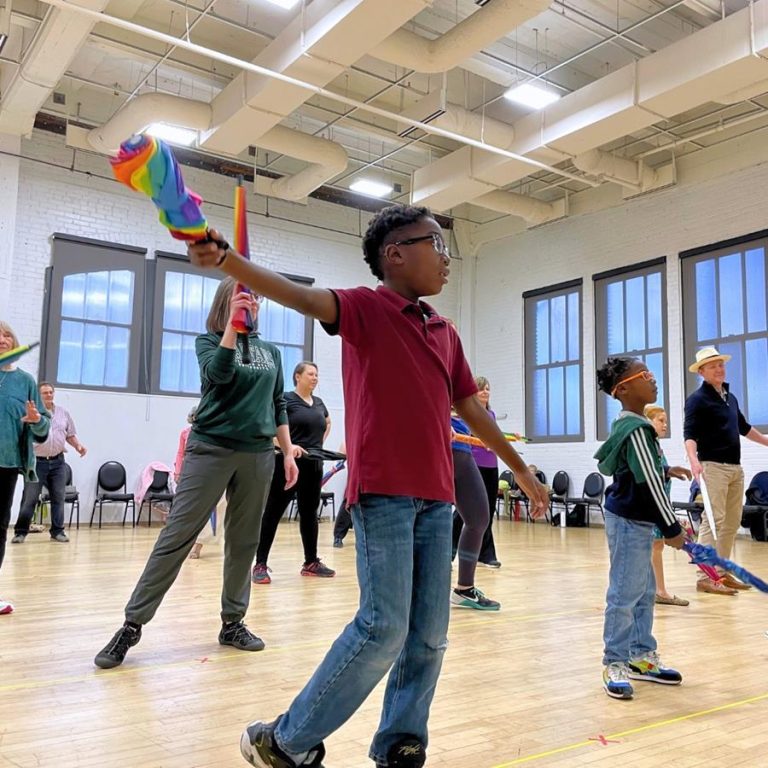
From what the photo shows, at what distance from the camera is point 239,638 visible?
127 inches

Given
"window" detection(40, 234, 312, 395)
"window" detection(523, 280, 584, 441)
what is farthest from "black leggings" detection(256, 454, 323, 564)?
"window" detection(523, 280, 584, 441)

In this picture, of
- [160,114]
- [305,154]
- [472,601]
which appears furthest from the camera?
[305,154]

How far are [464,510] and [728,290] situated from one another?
8.20m

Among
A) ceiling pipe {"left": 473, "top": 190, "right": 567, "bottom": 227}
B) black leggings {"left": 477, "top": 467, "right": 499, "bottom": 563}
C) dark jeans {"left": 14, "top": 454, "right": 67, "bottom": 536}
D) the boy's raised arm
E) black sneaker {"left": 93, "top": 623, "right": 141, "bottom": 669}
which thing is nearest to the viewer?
the boy's raised arm

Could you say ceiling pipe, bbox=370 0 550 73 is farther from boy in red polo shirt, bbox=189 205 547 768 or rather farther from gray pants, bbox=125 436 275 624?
boy in red polo shirt, bbox=189 205 547 768

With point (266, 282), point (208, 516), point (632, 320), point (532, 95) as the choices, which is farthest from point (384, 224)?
point (632, 320)

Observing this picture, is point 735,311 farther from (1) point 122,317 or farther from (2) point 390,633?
(2) point 390,633

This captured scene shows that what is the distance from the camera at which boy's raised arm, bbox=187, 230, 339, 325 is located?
142 cm

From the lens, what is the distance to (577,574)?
596 cm

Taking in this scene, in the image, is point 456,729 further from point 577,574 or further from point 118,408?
point 118,408

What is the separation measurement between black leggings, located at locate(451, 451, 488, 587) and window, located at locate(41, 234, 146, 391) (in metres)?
8.07

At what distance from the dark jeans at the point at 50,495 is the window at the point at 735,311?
27.9 ft

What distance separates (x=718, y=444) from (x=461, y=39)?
4.69 m

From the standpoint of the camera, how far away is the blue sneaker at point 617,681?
2615 millimetres
